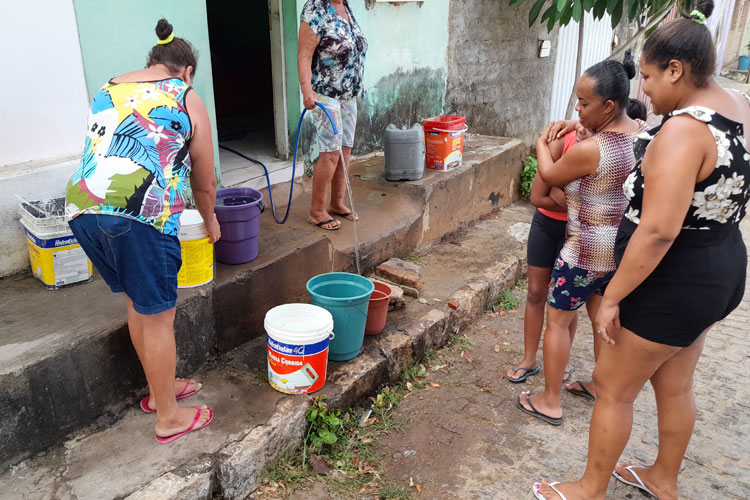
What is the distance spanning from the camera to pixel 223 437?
8.82 feet

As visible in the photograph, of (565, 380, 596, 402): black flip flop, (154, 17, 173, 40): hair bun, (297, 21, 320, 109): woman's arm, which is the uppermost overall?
(154, 17, 173, 40): hair bun

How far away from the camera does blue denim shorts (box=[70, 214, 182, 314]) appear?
2336 millimetres

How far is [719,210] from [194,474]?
7.32 ft

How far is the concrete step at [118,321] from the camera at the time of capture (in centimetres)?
248

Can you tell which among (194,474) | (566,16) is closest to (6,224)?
(194,474)

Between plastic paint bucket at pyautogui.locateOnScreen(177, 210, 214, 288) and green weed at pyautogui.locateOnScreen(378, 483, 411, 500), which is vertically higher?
plastic paint bucket at pyautogui.locateOnScreen(177, 210, 214, 288)

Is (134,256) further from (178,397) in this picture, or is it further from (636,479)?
(636,479)

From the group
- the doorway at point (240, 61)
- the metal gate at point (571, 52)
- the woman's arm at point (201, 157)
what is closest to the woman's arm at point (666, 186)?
the woman's arm at point (201, 157)

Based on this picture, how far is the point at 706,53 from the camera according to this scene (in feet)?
6.25

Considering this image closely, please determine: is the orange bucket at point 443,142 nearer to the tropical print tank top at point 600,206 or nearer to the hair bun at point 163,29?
the tropical print tank top at point 600,206

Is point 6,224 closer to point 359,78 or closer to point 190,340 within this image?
point 190,340

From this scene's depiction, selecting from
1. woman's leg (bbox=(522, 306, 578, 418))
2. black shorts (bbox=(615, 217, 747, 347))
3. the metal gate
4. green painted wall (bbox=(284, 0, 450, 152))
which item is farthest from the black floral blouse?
the metal gate

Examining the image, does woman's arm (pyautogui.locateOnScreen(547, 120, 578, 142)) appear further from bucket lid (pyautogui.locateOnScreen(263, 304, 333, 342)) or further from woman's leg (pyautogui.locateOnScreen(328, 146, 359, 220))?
woman's leg (pyautogui.locateOnScreen(328, 146, 359, 220))

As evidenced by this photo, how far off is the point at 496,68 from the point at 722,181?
5.78 metres
